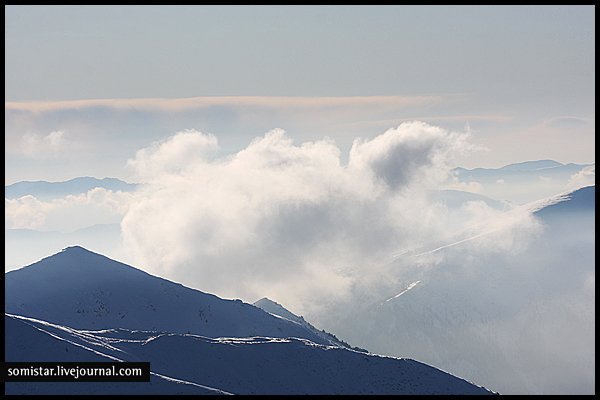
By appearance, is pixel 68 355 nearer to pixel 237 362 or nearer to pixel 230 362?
pixel 230 362

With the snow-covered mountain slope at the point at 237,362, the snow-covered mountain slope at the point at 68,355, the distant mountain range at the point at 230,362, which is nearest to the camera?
the snow-covered mountain slope at the point at 68,355

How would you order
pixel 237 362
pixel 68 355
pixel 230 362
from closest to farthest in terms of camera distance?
pixel 68 355 < pixel 230 362 < pixel 237 362

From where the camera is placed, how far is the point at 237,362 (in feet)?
568

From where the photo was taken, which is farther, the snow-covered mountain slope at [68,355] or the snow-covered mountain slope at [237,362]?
the snow-covered mountain slope at [237,362]

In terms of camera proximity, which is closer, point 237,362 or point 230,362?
point 230,362

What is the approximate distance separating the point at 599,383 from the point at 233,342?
96401 millimetres

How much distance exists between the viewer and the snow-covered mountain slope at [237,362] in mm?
150750

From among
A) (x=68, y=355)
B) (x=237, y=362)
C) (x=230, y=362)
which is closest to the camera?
(x=68, y=355)

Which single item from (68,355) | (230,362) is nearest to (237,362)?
(230,362)

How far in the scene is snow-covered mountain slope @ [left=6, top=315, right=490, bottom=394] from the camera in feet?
495

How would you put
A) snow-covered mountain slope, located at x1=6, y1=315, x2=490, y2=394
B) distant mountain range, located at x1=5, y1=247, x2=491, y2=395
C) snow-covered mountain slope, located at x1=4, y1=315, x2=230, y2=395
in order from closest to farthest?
snow-covered mountain slope, located at x1=4, y1=315, x2=230, y2=395, distant mountain range, located at x1=5, y1=247, x2=491, y2=395, snow-covered mountain slope, located at x1=6, y1=315, x2=490, y2=394

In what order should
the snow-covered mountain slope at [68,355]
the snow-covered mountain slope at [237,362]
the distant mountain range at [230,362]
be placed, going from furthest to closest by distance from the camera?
the snow-covered mountain slope at [237,362], the distant mountain range at [230,362], the snow-covered mountain slope at [68,355]
